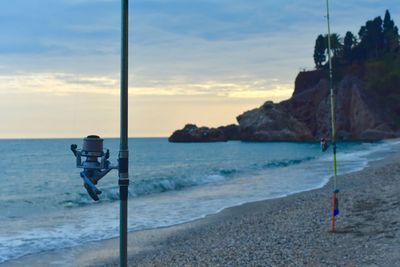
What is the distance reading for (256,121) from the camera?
13525cm

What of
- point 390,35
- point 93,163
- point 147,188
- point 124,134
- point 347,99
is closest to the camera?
point 124,134

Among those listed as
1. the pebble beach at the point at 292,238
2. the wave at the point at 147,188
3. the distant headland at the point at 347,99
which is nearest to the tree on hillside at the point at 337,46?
the distant headland at the point at 347,99

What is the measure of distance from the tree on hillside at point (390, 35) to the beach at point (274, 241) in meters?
121

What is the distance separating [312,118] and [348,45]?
20.7m

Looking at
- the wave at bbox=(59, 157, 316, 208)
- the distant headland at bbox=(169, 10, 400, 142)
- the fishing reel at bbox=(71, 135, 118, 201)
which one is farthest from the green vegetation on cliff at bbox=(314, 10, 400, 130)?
the fishing reel at bbox=(71, 135, 118, 201)

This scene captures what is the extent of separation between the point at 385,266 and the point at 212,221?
897cm

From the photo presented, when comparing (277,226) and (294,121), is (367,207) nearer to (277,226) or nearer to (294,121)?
(277,226)

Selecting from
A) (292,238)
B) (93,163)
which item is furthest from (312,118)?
(93,163)

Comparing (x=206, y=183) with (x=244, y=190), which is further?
(x=206, y=183)

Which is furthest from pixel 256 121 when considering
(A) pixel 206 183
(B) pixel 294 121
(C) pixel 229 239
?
(C) pixel 229 239

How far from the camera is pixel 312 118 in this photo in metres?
125

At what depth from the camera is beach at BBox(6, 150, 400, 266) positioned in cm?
954

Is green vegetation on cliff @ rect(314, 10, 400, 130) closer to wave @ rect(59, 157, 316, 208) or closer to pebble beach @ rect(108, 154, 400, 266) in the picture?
wave @ rect(59, 157, 316, 208)

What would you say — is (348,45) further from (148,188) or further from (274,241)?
(274,241)
